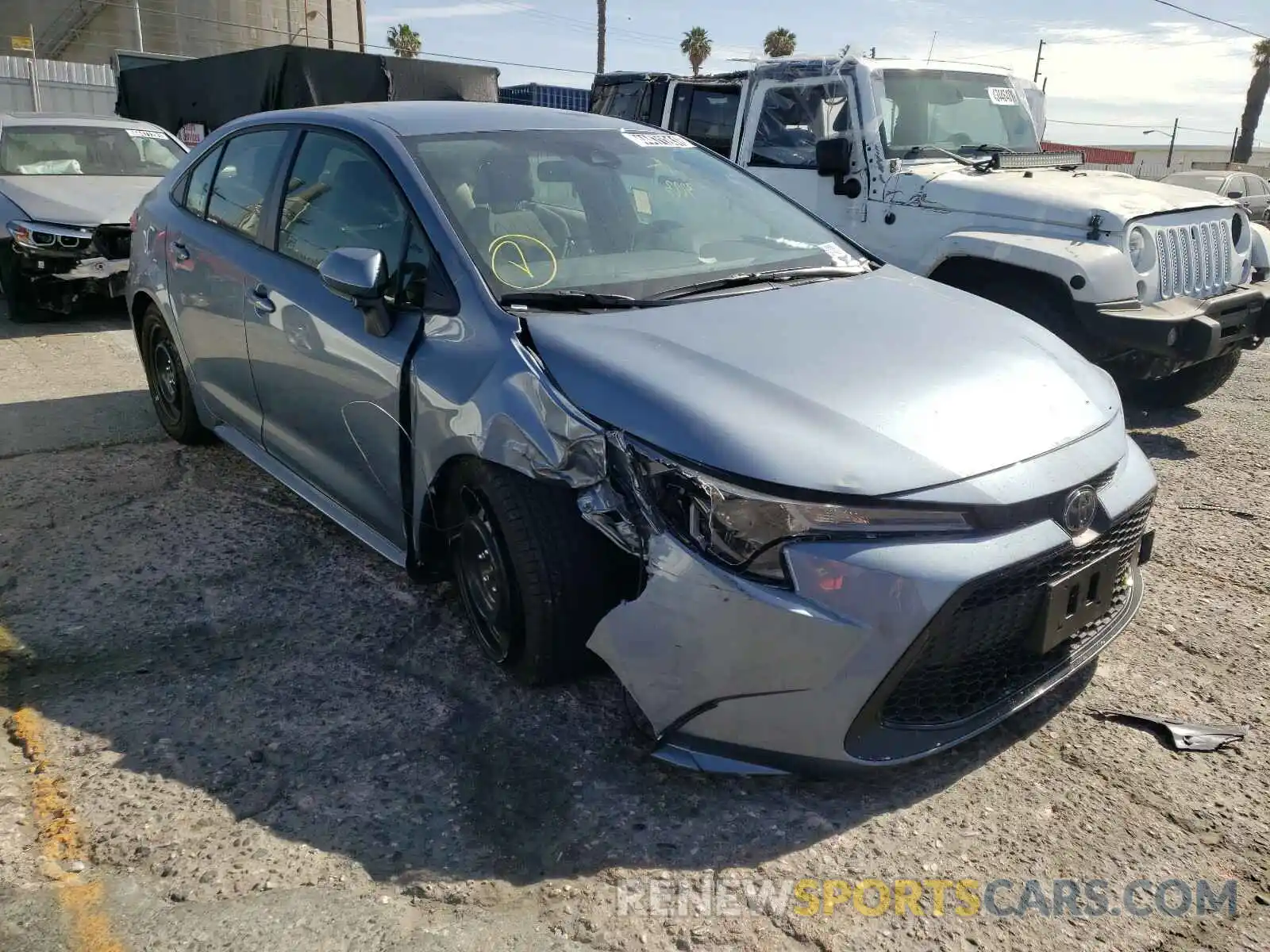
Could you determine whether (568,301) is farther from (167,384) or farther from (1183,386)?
(1183,386)

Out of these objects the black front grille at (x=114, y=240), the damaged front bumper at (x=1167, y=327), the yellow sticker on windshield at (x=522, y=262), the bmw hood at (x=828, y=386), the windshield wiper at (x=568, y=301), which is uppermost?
the yellow sticker on windshield at (x=522, y=262)

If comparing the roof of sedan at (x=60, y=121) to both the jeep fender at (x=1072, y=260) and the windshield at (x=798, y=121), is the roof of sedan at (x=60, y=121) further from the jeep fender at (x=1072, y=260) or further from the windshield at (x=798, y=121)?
the jeep fender at (x=1072, y=260)

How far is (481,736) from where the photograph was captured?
2.79 m

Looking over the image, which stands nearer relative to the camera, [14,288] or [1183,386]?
[1183,386]

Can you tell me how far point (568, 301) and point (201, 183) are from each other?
2.54 meters

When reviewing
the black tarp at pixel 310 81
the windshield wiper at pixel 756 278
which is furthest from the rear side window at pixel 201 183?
the black tarp at pixel 310 81

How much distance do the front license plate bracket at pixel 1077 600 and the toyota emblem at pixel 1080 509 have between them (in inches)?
4.2

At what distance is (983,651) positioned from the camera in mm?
2430

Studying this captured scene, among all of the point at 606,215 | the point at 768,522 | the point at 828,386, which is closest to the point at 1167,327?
the point at 606,215

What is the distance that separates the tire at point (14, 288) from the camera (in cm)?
769

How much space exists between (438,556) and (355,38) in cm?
4420

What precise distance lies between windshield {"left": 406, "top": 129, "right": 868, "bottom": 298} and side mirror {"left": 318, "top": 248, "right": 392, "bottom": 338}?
0.90 feet

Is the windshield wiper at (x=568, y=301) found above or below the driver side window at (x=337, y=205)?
below

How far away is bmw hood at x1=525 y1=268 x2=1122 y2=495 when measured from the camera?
7.64ft
